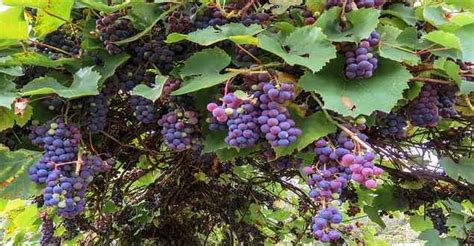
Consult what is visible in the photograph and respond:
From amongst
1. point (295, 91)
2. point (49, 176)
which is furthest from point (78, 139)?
point (295, 91)

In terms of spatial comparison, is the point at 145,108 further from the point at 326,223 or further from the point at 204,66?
the point at 326,223

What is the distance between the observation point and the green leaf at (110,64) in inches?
38.0

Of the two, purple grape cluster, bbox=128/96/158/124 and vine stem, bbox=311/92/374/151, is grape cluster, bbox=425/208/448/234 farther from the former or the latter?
purple grape cluster, bbox=128/96/158/124

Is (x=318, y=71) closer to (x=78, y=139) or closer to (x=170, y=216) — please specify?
(x=78, y=139)

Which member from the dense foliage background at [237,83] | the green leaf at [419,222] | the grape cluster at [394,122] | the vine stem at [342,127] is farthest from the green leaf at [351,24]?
the green leaf at [419,222]

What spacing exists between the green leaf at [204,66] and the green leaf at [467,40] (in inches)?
15.7

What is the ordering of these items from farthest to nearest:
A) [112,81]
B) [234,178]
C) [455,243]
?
[234,178] < [455,243] < [112,81]

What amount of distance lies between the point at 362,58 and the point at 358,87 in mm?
54

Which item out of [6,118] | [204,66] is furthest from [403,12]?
[6,118]

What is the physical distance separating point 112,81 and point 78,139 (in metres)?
0.14

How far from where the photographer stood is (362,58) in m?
0.82

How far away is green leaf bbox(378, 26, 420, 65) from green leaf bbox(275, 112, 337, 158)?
0.14 m

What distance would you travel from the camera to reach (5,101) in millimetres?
858

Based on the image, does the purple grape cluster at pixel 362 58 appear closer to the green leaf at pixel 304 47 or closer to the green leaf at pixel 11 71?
the green leaf at pixel 304 47
